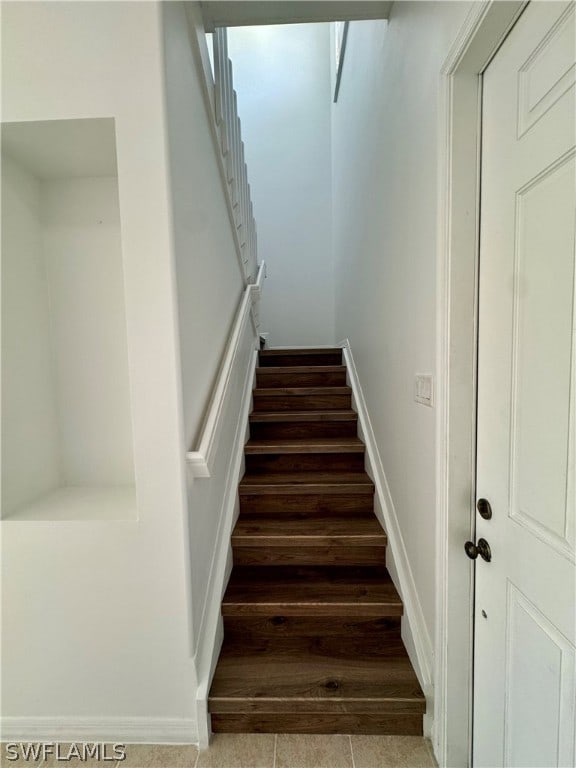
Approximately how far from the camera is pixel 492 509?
0.96 metres

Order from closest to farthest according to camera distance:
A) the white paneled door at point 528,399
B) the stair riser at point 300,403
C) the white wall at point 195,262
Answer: the white paneled door at point 528,399, the white wall at point 195,262, the stair riser at point 300,403

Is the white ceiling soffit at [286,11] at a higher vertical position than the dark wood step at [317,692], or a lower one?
higher

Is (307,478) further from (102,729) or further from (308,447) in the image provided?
(102,729)

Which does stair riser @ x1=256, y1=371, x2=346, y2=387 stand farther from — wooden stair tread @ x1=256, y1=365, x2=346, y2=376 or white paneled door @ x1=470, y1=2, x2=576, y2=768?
white paneled door @ x1=470, y1=2, x2=576, y2=768

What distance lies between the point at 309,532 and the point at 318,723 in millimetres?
671

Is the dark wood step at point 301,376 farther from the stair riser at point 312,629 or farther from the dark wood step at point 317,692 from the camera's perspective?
the dark wood step at point 317,692

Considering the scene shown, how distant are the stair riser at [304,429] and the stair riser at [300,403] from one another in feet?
0.67

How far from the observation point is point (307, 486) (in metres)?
1.84

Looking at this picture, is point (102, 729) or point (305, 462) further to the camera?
point (305, 462)

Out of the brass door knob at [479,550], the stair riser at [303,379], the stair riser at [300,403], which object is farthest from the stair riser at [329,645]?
the stair riser at [303,379]

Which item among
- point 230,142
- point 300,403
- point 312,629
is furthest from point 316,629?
point 230,142

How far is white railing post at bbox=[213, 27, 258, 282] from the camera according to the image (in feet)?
5.91

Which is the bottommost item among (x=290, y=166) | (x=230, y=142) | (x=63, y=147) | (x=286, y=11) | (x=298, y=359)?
(x=298, y=359)

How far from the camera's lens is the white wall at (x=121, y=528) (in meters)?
1.07
